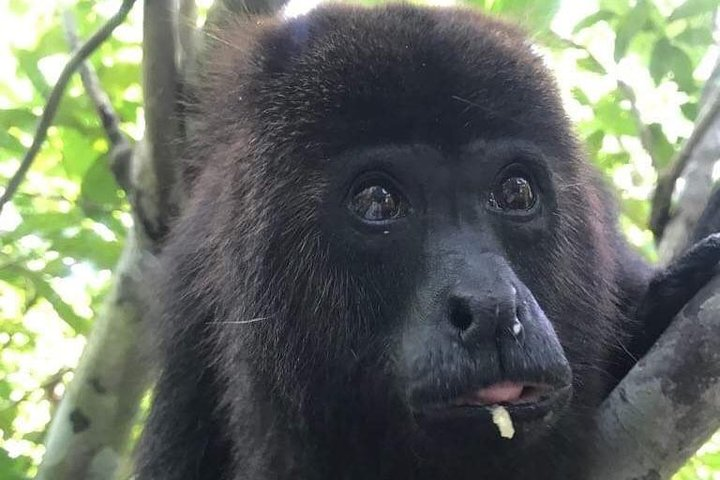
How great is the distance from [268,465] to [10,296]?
258 centimetres

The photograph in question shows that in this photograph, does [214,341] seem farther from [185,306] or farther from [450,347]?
[450,347]

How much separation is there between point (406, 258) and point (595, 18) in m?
1.45

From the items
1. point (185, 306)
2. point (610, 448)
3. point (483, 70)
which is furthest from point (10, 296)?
point (610, 448)

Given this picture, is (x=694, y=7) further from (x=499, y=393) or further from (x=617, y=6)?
(x=499, y=393)

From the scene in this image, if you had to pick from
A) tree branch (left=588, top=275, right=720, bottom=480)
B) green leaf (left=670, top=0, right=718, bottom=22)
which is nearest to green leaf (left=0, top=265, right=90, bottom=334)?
tree branch (left=588, top=275, right=720, bottom=480)

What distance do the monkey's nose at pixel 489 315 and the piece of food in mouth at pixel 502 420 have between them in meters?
0.16

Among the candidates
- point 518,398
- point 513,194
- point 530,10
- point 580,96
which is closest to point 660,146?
point 580,96

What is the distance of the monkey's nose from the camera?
5.69 ft

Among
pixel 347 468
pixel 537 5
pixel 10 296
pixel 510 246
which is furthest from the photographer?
pixel 10 296

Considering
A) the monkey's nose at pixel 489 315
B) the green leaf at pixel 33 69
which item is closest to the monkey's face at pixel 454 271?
the monkey's nose at pixel 489 315

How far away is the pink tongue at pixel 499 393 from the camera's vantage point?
5.82ft

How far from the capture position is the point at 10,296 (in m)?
4.46

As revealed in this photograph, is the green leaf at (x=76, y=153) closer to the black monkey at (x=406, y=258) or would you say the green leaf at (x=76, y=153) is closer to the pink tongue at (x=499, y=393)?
the black monkey at (x=406, y=258)

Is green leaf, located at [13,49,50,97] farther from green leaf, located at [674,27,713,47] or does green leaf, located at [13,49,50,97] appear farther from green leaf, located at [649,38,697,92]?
green leaf, located at [674,27,713,47]
